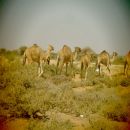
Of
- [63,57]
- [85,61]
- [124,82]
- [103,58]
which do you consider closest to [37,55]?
[63,57]

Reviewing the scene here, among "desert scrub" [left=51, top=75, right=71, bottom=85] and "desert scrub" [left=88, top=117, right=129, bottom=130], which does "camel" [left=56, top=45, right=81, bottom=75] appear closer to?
"desert scrub" [left=51, top=75, right=71, bottom=85]

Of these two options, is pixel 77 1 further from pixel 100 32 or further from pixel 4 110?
pixel 4 110

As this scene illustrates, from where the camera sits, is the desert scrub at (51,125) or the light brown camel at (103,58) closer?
the desert scrub at (51,125)

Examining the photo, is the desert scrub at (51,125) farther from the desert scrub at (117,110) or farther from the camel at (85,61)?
the camel at (85,61)

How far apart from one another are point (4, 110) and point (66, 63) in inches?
19.5

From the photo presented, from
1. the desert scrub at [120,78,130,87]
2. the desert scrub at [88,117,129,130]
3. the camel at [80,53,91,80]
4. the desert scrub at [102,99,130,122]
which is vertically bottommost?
the desert scrub at [88,117,129,130]

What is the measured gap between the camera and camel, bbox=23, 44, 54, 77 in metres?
2.55

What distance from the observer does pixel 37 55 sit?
259cm

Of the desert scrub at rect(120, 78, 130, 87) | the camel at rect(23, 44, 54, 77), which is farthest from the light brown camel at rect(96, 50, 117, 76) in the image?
the camel at rect(23, 44, 54, 77)

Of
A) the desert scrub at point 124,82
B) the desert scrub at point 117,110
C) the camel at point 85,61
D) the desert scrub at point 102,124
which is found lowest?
the desert scrub at point 102,124

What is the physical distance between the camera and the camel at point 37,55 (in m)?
2.55

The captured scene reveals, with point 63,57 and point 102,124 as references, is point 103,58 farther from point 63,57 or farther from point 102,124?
point 102,124

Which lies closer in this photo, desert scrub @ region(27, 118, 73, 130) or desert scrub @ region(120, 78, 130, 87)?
desert scrub @ region(27, 118, 73, 130)

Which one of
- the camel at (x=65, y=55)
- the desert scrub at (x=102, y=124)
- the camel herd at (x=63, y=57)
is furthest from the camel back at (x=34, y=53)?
the desert scrub at (x=102, y=124)
